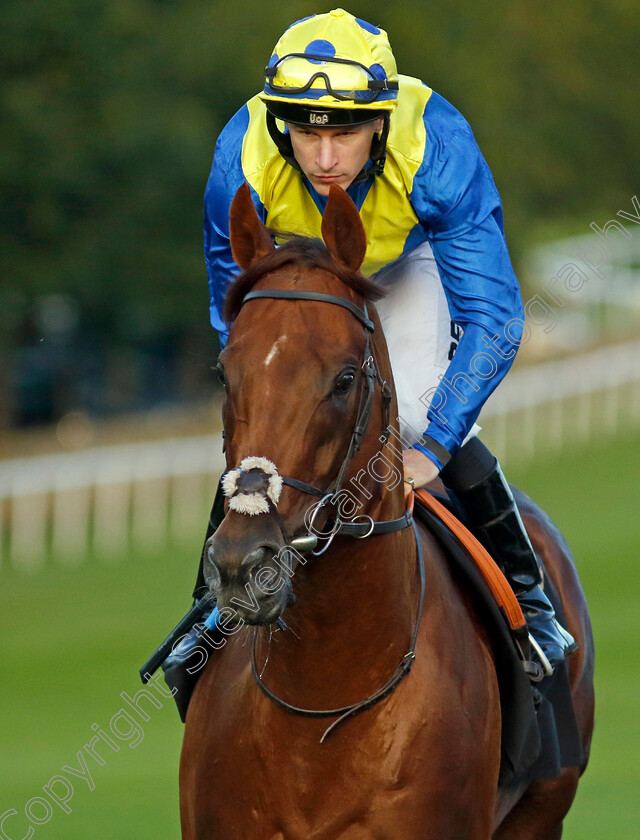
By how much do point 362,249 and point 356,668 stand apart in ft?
3.53

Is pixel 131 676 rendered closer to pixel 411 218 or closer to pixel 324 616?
pixel 411 218

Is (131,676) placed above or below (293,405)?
below

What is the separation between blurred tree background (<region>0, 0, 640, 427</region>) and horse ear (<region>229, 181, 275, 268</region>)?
40.9 feet

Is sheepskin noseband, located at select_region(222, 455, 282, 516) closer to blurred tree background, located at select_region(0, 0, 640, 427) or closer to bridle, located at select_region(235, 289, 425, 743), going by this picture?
bridle, located at select_region(235, 289, 425, 743)

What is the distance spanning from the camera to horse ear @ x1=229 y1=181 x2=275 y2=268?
3684 millimetres

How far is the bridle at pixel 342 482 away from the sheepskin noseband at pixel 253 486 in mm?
46

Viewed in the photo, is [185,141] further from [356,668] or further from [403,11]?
[356,668]

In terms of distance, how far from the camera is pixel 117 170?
19.7m

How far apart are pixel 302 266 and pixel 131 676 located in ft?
29.5

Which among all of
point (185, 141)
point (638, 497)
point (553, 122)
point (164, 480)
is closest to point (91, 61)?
point (185, 141)

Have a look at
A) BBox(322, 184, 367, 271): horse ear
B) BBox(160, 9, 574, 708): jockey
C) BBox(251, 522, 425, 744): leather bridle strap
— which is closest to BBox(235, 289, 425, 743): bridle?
BBox(251, 522, 425, 744): leather bridle strap

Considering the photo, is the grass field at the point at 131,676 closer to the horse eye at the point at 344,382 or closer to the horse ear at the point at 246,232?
the horse ear at the point at 246,232

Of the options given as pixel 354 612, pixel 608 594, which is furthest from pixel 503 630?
pixel 608 594

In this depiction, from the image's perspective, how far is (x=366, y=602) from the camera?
371 cm
